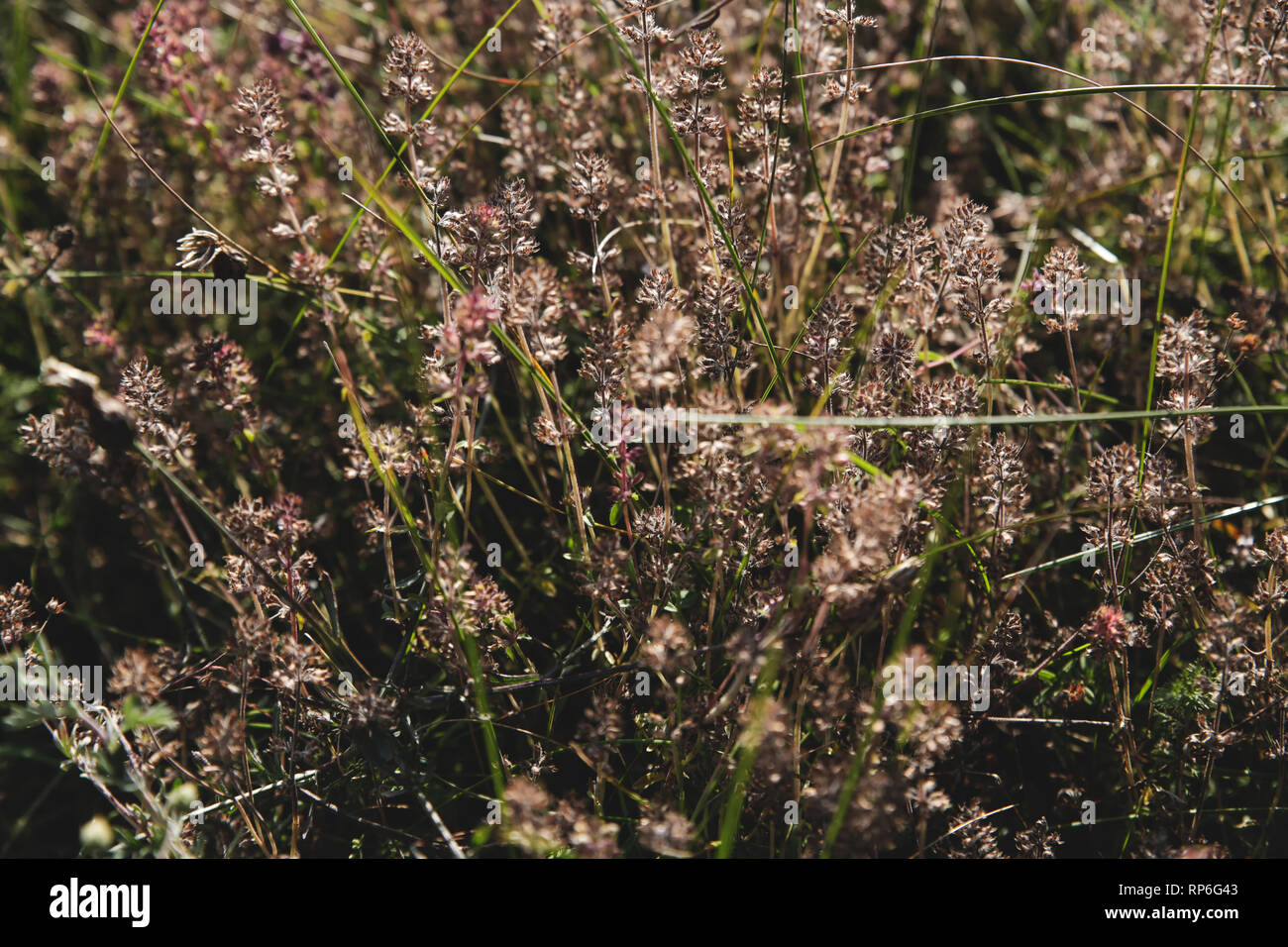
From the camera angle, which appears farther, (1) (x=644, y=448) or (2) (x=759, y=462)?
(1) (x=644, y=448)

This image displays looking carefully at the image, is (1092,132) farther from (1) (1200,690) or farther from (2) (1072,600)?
(1) (1200,690)

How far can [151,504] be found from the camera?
240 centimetres

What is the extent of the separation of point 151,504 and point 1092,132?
3.54 m

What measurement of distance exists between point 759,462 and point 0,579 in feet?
8.78

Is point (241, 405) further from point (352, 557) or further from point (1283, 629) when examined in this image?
point (1283, 629)

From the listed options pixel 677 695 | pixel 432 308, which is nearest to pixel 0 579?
pixel 432 308

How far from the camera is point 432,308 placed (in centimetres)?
283

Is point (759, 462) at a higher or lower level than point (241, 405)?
lower

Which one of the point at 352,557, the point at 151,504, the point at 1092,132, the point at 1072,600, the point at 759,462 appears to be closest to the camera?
the point at 759,462

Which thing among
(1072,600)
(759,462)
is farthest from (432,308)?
(1072,600)
